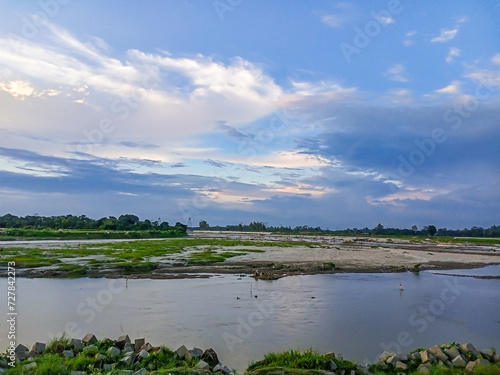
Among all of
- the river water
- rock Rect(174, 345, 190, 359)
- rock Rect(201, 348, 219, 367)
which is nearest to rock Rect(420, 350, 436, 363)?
the river water

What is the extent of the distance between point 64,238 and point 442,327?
3098 inches

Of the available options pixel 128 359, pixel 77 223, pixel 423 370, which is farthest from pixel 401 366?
pixel 77 223

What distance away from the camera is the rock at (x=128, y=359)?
8250mm

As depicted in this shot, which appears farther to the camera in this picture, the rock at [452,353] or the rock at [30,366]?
the rock at [452,353]

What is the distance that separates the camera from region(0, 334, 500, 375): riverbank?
768 cm

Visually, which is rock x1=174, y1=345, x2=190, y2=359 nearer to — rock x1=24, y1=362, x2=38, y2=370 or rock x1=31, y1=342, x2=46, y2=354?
rock x1=24, y1=362, x2=38, y2=370

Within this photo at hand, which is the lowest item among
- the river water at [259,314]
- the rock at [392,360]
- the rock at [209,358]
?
the river water at [259,314]

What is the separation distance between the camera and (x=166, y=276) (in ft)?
85.6

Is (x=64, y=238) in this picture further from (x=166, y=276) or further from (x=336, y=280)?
(x=336, y=280)

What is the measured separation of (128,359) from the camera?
8344 mm

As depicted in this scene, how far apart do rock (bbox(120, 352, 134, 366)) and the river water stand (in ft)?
8.65

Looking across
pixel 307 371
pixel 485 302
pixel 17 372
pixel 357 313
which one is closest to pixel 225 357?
pixel 307 371

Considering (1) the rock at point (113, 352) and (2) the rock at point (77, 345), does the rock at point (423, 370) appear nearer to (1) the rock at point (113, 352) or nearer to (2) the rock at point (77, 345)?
(1) the rock at point (113, 352)

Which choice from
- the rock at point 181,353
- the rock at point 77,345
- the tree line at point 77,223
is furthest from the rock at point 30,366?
the tree line at point 77,223
